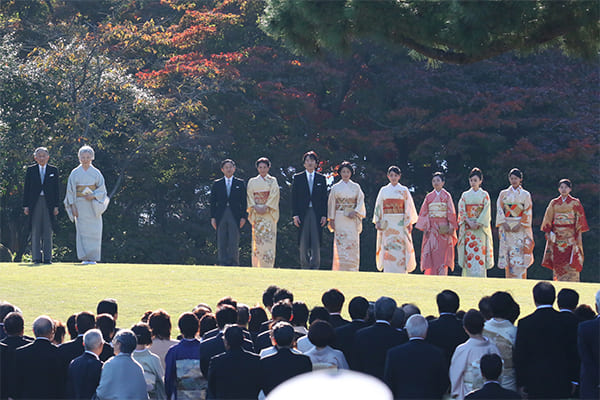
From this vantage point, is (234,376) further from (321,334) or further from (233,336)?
(321,334)

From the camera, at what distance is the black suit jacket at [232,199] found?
14727 millimetres

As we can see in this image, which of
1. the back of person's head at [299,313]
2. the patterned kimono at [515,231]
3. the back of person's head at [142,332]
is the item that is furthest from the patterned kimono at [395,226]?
the back of person's head at [142,332]

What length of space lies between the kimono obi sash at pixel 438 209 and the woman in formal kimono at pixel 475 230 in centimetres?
29

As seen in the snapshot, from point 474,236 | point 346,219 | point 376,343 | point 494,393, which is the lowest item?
point 494,393

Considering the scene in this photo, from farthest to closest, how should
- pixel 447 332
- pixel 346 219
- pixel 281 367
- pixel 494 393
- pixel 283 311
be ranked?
pixel 346 219, pixel 283 311, pixel 447 332, pixel 281 367, pixel 494 393

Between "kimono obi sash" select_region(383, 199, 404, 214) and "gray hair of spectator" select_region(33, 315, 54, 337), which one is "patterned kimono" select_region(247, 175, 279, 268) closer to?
"kimono obi sash" select_region(383, 199, 404, 214)

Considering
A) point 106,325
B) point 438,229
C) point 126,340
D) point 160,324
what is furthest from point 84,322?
point 438,229

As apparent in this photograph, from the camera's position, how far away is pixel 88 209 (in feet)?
46.5

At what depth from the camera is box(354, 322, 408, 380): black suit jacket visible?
6582 mm

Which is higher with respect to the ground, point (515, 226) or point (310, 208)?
point (310, 208)

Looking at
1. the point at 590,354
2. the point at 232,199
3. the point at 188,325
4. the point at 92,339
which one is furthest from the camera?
the point at 232,199

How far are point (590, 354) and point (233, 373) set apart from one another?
2549mm

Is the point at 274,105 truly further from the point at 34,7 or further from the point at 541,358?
the point at 541,358

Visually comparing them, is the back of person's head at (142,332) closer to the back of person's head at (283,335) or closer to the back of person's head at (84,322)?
the back of person's head at (84,322)
